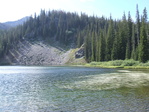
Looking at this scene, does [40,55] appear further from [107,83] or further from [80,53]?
[107,83]

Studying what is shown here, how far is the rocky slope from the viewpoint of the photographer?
167825mm

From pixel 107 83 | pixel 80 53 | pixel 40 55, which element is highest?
pixel 80 53

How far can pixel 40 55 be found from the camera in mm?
183750

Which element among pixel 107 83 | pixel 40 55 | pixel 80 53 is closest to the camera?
pixel 107 83

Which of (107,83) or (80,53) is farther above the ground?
(80,53)

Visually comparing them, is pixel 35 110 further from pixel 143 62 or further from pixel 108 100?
pixel 143 62

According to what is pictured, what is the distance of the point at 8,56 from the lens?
640 feet

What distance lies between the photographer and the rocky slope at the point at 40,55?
168 m

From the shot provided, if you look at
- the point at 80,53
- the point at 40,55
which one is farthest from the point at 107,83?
the point at 40,55

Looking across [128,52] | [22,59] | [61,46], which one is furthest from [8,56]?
[128,52]

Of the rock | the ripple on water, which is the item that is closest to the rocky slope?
the rock

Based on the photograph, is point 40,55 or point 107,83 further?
point 40,55

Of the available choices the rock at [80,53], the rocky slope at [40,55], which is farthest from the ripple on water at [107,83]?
the rocky slope at [40,55]

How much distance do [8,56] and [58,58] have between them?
62.1m
